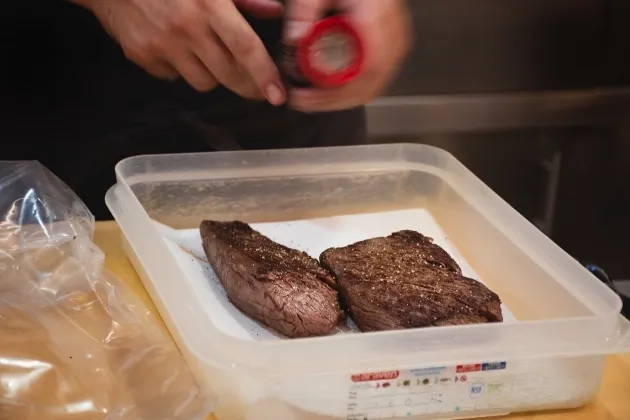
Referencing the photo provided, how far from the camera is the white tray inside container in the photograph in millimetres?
742

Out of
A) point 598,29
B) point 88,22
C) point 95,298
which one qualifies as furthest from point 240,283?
point 598,29

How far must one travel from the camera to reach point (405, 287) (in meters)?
0.72

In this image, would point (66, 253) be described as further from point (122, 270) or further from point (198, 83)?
point (198, 83)

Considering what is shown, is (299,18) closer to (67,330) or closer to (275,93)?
(275,93)

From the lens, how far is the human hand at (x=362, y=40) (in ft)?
2.45

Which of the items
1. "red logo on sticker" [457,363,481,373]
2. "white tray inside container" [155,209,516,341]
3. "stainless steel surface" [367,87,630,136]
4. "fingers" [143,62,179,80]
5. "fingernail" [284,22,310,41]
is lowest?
"stainless steel surface" [367,87,630,136]

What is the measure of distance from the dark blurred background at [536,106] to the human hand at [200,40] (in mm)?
633

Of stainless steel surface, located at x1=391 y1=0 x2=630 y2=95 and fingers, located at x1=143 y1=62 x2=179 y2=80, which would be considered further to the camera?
stainless steel surface, located at x1=391 y1=0 x2=630 y2=95

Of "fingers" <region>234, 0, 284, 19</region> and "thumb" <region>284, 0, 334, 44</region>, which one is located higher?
"thumb" <region>284, 0, 334, 44</region>

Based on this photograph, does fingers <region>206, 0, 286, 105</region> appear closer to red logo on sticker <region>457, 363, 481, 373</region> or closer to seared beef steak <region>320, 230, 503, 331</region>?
seared beef steak <region>320, 230, 503, 331</region>

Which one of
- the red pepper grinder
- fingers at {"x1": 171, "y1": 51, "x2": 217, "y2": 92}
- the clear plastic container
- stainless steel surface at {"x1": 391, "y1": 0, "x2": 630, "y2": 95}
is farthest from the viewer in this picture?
stainless steel surface at {"x1": 391, "y1": 0, "x2": 630, "y2": 95}

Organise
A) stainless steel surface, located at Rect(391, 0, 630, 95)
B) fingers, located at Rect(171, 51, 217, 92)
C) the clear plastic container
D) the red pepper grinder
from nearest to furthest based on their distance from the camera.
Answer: the clear plastic container
the red pepper grinder
fingers, located at Rect(171, 51, 217, 92)
stainless steel surface, located at Rect(391, 0, 630, 95)

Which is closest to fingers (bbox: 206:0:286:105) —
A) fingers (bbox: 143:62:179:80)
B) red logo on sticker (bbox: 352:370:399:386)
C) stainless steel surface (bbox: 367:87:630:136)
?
fingers (bbox: 143:62:179:80)

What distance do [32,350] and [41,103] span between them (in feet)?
1.63
